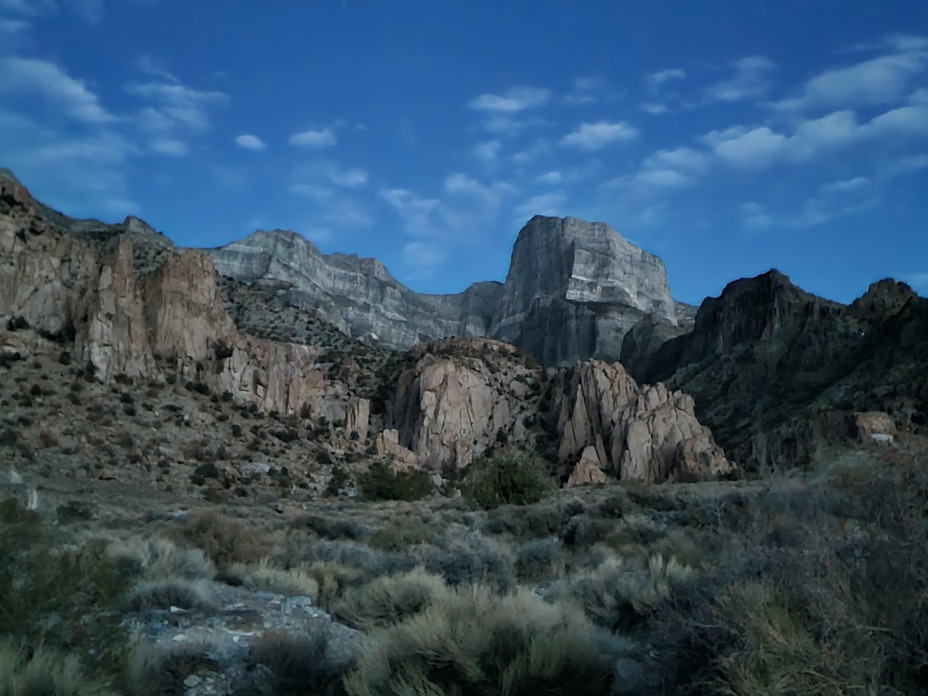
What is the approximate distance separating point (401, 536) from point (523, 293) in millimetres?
158360

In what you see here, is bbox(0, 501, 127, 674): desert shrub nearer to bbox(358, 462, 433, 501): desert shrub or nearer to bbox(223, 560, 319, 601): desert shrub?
bbox(223, 560, 319, 601): desert shrub

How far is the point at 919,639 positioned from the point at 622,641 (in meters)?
3.01

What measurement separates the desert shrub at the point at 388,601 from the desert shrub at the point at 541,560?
400 cm

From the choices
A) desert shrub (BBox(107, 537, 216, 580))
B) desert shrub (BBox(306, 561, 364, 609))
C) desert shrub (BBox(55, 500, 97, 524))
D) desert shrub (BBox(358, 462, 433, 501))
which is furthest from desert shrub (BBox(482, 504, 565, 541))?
desert shrub (BBox(358, 462, 433, 501))

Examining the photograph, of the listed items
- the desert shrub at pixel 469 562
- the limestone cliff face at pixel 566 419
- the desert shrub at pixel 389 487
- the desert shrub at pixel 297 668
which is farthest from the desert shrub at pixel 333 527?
the limestone cliff face at pixel 566 419

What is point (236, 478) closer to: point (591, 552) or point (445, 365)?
point (591, 552)

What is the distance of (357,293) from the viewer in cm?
16462

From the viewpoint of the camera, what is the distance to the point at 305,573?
11422 millimetres

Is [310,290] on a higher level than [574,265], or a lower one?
lower

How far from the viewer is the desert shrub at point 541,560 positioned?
1286 centimetres

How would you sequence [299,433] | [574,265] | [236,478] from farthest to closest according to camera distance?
1. [574,265]
2. [299,433]
3. [236,478]

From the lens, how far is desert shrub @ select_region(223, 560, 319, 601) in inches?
418

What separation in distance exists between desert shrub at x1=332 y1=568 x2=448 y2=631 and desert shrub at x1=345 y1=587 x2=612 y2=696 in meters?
2.11

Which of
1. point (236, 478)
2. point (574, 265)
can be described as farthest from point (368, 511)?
point (574, 265)
